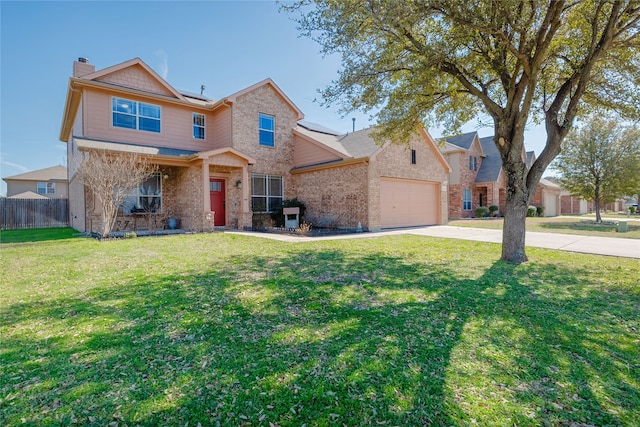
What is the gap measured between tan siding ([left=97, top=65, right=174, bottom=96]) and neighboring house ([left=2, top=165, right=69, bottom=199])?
74.5 feet

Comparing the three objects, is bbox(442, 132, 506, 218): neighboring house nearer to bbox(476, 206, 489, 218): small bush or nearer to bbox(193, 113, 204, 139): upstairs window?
bbox(476, 206, 489, 218): small bush

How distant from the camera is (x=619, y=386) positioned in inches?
100

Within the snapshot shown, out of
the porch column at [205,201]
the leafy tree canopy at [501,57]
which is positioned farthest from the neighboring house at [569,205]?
the porch column at [205,201]

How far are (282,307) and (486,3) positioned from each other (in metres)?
7.06

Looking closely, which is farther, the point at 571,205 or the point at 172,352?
the point at 571,205

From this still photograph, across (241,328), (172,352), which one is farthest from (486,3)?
(172,352)

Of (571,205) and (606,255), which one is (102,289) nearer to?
(606,255)

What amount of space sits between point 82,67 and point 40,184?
81.3ft

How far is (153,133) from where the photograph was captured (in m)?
14.3

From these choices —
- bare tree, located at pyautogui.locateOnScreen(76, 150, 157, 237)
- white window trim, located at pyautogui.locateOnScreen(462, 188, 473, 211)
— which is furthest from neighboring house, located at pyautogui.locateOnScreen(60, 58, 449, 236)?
white window trim, located at pyautogui.locateOnScreen(462, 188, 473, 211)

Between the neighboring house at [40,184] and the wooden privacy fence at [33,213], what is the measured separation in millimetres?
13239

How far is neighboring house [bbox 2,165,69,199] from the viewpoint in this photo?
30.3m

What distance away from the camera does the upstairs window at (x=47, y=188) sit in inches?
1228

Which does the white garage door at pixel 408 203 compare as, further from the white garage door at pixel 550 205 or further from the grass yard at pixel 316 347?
the white garage door at pixel 550 205
